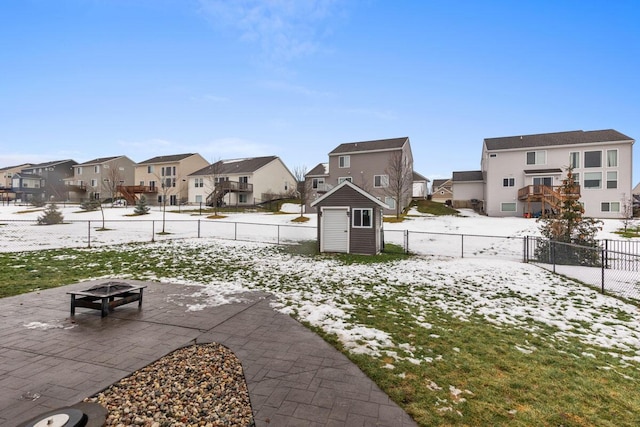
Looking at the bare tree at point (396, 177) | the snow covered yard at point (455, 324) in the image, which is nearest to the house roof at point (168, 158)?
the bare tree at point (396, 177)

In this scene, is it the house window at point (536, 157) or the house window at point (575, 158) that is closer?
the house window at point (575, 158)

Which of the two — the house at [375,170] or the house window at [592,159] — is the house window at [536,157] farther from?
the house at [375,170]

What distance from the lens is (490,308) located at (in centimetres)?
739

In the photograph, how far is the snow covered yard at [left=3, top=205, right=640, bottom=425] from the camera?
364 centimetres

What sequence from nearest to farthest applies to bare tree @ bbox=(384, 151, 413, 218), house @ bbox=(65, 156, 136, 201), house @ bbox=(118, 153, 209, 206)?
bare tree @ bbox=(384, 151, 413, 218) < house @ bbox=(118, 153, 209, 206) < house @ bbox=(65, 156, 136, 201)

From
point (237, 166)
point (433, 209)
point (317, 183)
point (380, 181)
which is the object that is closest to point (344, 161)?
point (317, 183)

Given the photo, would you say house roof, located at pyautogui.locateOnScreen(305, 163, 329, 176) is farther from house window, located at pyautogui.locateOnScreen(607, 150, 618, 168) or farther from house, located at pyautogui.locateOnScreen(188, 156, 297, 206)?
house window, located at pyautogui.locateOnScreen(607, 150, 618, 168)

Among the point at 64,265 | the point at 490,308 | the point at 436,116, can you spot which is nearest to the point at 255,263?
the point at 64,265

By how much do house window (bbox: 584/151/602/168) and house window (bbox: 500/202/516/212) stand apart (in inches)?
310

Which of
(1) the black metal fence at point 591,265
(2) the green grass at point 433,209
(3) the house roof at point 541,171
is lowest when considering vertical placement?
(1) the black metal fence at point 591,265

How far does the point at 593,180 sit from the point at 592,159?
7.37 feet

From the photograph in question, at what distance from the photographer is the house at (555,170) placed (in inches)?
1216

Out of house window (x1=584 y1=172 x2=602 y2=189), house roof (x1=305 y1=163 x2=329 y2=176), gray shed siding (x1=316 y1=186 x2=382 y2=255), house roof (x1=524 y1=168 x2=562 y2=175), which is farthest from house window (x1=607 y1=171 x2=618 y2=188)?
house roof (x1=305 y1=163 x2=329 y2=176)

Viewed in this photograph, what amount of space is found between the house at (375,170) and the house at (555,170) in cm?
1027
